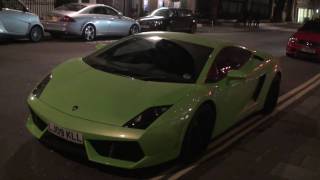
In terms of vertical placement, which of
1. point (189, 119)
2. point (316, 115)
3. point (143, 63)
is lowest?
point (316, 115)

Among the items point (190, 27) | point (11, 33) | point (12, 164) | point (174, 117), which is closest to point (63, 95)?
point (12, 164)

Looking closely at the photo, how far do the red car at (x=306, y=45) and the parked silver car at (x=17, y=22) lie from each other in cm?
843

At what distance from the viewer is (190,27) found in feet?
85.5

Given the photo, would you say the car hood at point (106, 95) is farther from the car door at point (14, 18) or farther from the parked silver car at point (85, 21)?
the parked silver car at point (85, 21)

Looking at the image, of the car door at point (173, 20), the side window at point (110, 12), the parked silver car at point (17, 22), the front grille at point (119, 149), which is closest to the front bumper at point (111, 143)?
the front grille at point (119, 149)

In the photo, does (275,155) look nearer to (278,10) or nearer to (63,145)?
(63,145)

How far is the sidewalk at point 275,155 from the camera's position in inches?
221

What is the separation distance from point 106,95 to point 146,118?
0.57 metres

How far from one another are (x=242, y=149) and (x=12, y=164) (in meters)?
2.77

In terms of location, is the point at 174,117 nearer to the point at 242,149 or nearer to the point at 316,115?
the point at 242,149

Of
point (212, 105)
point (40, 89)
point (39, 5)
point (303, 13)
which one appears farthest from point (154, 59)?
point (303, 13)

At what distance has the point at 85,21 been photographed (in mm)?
17984

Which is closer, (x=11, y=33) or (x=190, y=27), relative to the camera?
(x=11, y=33)

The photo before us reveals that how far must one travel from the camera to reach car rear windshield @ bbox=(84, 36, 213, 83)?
234 inches
